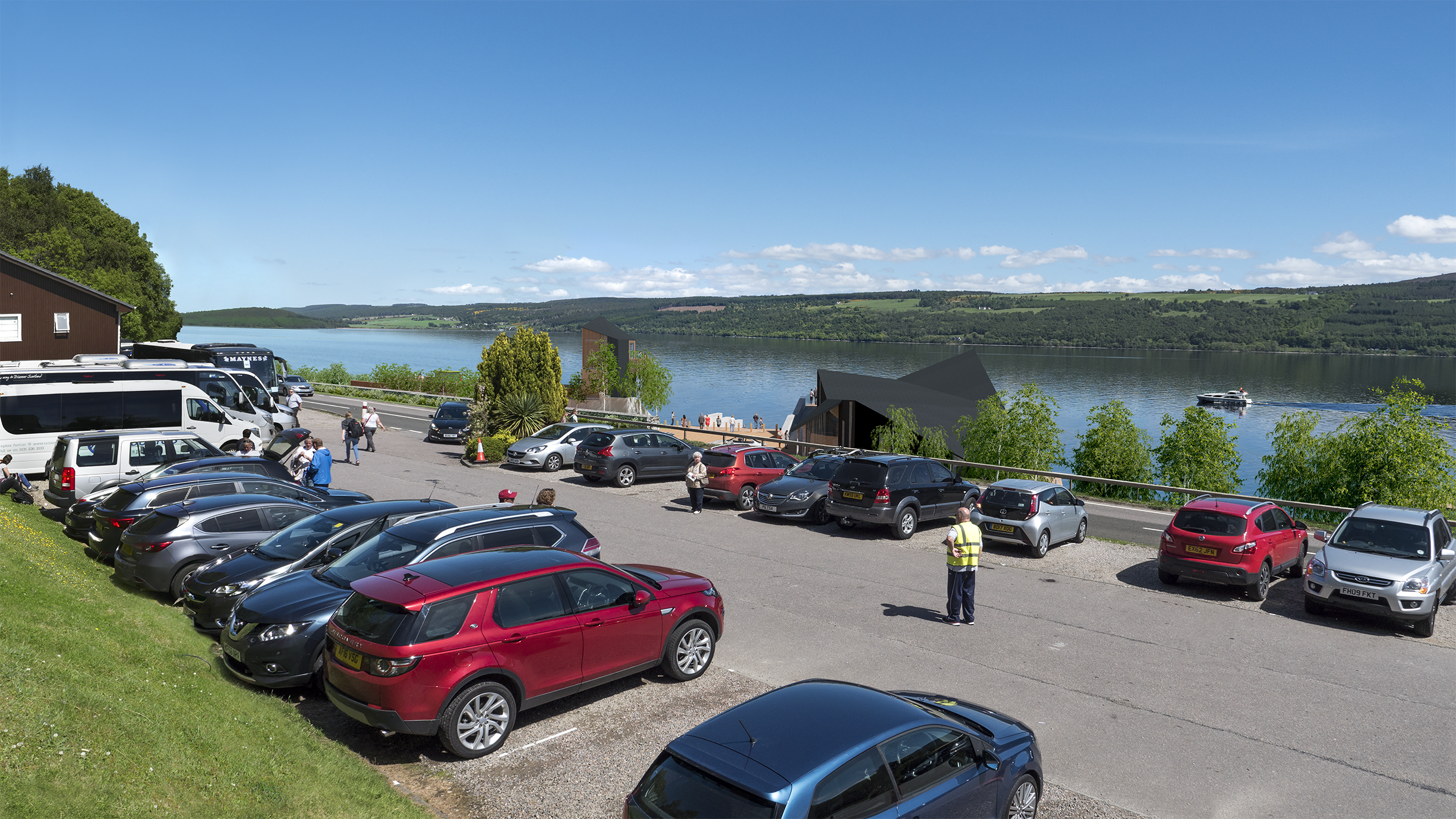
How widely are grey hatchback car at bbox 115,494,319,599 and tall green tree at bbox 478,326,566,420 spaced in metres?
18.4

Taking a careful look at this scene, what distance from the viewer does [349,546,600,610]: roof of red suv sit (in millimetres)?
7258

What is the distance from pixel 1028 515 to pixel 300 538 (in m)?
12.6

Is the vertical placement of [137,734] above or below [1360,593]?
above

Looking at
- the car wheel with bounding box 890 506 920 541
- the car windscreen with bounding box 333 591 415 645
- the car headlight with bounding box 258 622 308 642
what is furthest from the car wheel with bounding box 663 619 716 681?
the car wheel with bounding box 890 506 920 541

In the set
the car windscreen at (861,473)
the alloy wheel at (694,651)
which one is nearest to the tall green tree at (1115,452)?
the car windscreen at (861,473)

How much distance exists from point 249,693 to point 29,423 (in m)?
17.0

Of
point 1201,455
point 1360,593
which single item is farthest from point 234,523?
point 1201,455

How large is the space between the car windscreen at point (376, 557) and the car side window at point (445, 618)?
7.66ft

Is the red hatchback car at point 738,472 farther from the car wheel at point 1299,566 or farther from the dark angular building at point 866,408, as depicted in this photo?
the dark angular building at point 866,408

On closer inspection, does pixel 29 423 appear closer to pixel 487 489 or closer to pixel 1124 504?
pixel 487 489

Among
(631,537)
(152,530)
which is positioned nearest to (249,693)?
(152,530)

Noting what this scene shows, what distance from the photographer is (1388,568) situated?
12.2 meters

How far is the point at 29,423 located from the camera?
1966 centimetres

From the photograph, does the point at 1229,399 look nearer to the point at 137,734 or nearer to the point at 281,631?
the point at 281,631
